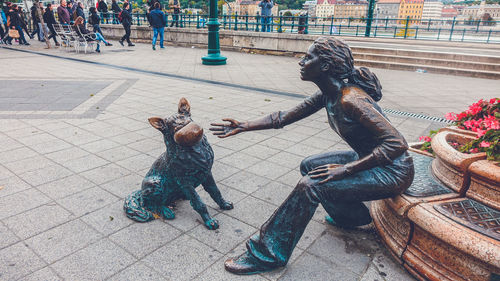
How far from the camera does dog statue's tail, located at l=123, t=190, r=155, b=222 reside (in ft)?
10.7

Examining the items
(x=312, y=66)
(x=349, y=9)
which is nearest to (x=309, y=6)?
(x=349, y=9)

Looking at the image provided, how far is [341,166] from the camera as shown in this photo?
2549mm

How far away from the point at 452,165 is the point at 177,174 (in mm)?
2338

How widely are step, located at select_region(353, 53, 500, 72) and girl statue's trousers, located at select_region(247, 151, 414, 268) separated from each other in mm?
12234

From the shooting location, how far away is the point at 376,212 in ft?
10.6

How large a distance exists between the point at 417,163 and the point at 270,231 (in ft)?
6.18

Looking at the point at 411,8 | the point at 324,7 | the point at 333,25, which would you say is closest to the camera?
the point at 333,25

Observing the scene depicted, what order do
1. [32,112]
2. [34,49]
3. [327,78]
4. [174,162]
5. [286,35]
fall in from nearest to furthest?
1. [327,78]
2. [174,162]
3. [32,112]
4. [286,35]
5. [34,49]

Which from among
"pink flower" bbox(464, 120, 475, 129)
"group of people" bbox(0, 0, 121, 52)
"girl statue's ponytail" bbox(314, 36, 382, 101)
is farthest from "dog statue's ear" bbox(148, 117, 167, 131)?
"group of people" bbox(0, 0, 121, 52)

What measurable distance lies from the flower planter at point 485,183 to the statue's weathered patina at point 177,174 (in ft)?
7.01

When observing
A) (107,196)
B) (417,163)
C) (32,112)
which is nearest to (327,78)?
(417,163)

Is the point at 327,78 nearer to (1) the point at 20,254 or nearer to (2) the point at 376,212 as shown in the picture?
(2) the point at 376,212

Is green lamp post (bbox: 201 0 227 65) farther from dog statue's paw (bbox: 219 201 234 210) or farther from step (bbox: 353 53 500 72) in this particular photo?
dog statue's paw (bbox: 219 201 234 210)

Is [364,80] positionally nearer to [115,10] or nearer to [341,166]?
[341,166]
